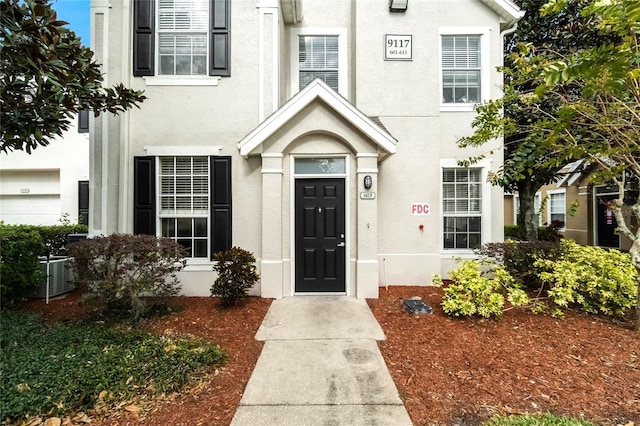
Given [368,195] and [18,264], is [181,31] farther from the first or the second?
[18,264]

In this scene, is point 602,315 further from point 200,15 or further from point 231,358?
point 200,15

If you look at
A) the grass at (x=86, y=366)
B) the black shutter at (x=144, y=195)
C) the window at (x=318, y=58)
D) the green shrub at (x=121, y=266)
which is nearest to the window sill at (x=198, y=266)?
the black shutter at (x=144, y=195)

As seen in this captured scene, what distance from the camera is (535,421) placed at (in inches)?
106

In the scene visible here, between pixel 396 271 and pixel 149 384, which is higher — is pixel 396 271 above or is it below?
above

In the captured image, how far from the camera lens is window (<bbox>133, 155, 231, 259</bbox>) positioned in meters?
6.48

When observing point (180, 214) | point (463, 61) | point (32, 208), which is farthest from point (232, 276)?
point (32, 208)

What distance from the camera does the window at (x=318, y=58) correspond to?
26.0 ft

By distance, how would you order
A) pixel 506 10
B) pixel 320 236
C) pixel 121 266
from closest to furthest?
pixel 121 266 < pixel 320 236 < pixel 506 10

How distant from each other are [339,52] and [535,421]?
8.02 meters

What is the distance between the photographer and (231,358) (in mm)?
3938

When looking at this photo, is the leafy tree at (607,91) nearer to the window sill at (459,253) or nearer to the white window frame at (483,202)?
the white window frame at (483,202)

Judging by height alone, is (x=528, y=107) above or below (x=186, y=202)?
above

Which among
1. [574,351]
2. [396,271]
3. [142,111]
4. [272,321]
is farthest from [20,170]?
[574,351]

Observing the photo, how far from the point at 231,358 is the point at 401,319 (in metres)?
2.75
